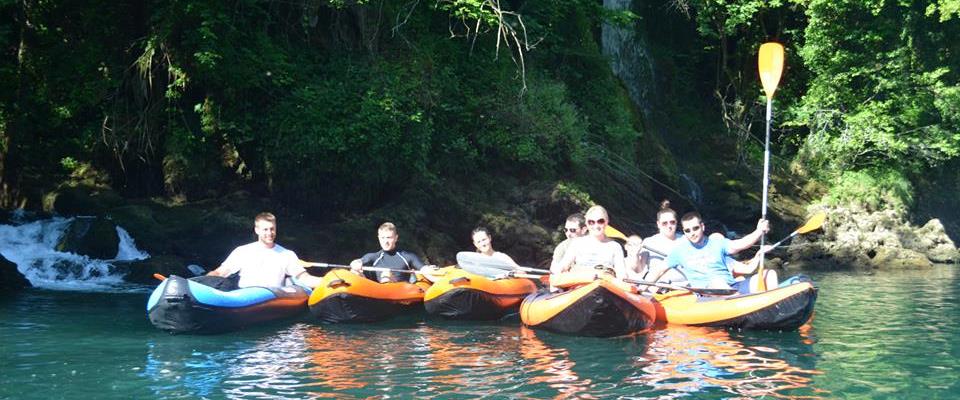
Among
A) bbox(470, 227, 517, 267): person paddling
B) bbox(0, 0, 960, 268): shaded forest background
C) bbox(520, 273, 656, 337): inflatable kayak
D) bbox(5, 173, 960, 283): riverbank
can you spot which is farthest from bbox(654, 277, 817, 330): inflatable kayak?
bbox(0, 0, 960, 268): shaded forest background

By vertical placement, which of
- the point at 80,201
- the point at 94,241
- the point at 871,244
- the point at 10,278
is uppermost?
the point at 80,201

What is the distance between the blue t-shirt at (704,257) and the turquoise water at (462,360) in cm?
58

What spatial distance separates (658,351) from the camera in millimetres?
7797

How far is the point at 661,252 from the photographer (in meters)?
9.80

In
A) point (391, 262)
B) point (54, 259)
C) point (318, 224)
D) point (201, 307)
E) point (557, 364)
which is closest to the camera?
point (557, 364)

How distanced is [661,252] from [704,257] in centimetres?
80

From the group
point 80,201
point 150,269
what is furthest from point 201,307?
point 80,201

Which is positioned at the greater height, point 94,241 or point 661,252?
point 94,241

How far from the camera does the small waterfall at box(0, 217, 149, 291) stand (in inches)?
519

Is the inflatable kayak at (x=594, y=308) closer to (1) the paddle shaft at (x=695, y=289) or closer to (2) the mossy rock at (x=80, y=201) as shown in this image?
(1) the paddle shaft at (x=695, y=289)

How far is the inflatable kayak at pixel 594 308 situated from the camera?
8.24m

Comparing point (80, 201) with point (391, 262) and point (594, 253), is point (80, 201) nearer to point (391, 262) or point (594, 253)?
point (391, 262)

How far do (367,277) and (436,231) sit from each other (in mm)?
4484

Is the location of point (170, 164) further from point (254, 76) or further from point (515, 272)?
point (515, 272)
